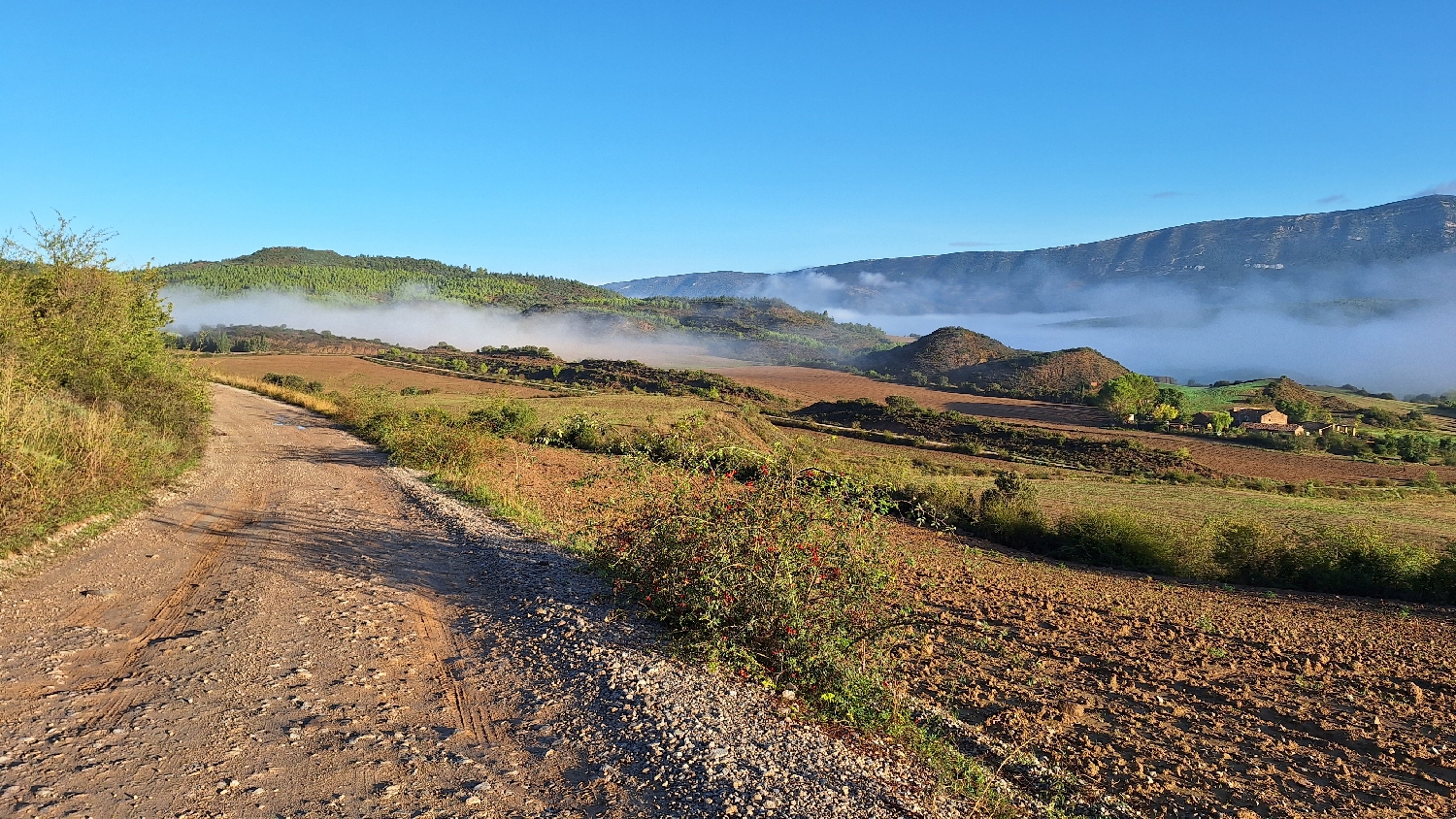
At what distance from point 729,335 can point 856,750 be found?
14749 cm

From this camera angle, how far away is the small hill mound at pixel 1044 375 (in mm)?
92125

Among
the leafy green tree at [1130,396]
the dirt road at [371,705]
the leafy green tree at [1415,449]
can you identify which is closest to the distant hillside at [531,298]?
the leafy green tree at [1130,396]

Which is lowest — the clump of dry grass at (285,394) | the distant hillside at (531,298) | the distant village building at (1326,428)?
the distant village building at (1326,428)

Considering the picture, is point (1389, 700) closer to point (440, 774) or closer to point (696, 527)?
point (696, 527)

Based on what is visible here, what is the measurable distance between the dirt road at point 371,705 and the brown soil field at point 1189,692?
6.29 ft

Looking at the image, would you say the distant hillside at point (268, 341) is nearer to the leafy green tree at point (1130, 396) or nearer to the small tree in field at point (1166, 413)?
the leafy green tree at point (1130, 396)

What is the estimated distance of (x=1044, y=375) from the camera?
99812mm

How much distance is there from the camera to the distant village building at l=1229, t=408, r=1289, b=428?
66812 millimetres

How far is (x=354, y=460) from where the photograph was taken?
19750mm

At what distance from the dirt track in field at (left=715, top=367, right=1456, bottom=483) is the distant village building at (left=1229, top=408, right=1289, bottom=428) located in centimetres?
1015

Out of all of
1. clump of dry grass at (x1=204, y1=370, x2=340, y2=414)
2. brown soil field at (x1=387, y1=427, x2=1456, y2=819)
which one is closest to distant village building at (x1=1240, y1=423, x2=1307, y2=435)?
brown soil field at (x1=387, y1=427, x2=1456, y2=819)

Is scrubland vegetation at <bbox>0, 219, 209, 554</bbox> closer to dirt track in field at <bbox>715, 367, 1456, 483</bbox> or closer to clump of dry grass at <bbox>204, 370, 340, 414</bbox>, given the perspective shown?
clump of dry grass at <bbox>204, 370, 340, 414</bbox>

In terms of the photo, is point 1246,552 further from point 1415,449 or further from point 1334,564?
point 1415,449

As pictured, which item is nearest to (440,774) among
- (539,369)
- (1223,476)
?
(1223,476)
